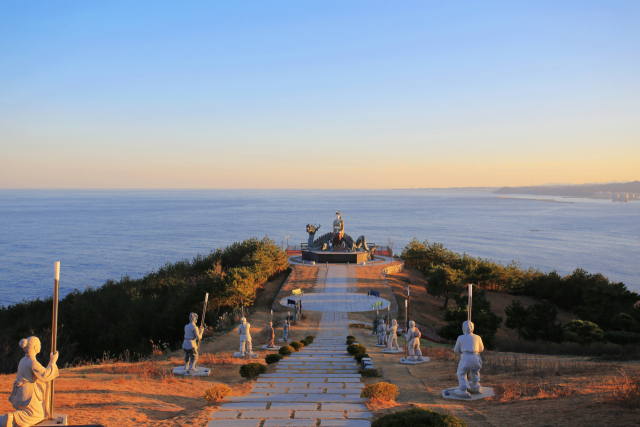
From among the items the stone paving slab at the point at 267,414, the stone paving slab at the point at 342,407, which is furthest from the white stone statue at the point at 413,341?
the stone paving slab at the point at 267,414

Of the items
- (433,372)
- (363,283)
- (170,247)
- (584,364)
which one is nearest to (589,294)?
(363,283)

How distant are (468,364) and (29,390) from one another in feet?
32.2

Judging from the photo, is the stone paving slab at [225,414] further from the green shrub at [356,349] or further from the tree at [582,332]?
the tree at [582,332]

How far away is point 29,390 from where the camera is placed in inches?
316

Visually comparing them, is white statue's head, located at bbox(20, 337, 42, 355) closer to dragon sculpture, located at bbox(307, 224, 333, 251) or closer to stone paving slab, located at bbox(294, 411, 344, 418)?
stone paving slab, located at bbox(294, 411, 344, 418)

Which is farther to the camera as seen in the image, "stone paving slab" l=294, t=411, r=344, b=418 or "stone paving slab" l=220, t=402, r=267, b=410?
"stone paving slab" l=220, t=402, r=267, b=410

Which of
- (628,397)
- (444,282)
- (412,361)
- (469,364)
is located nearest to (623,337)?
(412,361)

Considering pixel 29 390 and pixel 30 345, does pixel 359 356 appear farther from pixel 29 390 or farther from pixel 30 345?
pixel 30 345

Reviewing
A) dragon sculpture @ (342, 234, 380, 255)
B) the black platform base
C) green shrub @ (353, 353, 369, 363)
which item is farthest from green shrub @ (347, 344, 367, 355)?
dragon sculpture @ (342, 234, 380, 255)

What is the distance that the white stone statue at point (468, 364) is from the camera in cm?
1118

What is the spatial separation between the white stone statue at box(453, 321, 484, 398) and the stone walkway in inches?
108

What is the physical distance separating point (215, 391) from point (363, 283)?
2936 centimetres

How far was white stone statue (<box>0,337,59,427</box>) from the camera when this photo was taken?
796 centimetres

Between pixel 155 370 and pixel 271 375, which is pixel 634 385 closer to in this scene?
pixel 271 375
